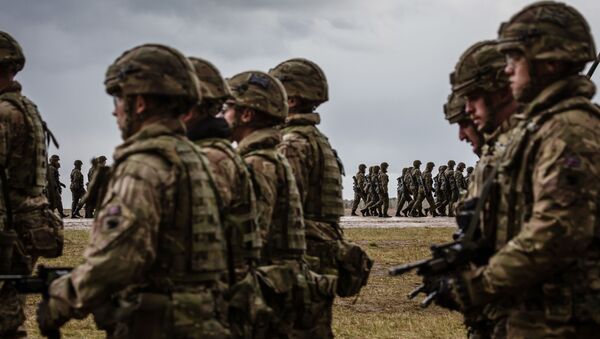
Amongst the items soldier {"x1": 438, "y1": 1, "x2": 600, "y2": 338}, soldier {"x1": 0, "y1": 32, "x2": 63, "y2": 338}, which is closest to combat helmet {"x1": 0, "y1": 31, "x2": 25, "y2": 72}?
soldier {"x1": 0, "y1": 32, "x2": 63, "y2": 338}

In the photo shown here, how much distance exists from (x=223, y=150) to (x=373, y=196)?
4672 cm

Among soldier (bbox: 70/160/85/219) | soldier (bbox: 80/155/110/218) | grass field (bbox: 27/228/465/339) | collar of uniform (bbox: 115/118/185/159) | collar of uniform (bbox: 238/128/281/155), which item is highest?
soldier (bbox: 70/160/85/219)

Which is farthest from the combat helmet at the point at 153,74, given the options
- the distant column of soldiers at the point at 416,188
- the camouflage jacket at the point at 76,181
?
the distant column of soldiers at the point at 416,188

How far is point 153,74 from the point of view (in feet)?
20.2

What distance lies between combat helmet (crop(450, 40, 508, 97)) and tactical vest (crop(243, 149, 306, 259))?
4.48 ft

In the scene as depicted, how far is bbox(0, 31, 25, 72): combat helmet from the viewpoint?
10016 millimetres

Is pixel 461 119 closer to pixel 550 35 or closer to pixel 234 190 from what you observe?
pixel 234 190

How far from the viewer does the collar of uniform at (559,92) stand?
639cm

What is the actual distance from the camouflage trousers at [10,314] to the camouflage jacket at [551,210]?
4.57 m

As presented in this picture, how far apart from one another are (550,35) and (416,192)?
4738cm

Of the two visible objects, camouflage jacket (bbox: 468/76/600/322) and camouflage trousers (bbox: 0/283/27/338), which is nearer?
→ camouflage jacket (bbox: 468/76/600/322)

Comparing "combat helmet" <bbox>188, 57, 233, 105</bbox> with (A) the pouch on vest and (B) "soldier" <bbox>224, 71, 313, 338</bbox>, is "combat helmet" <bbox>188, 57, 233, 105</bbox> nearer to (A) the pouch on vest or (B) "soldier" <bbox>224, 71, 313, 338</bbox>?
(B) "soldier" <bbox>224, 71, 313, 338</bbox>

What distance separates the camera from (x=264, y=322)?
7.49 m

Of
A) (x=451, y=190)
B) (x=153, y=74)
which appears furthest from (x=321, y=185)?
(x=451, y=190)
